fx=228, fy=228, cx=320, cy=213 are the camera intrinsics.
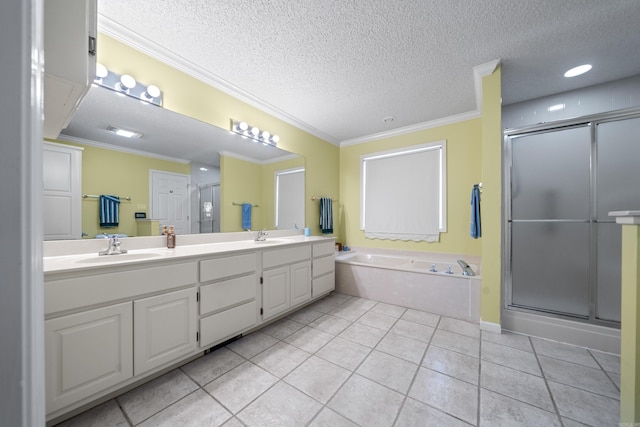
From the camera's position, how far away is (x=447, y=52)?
189 centimetres

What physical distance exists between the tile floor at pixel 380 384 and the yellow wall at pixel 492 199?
35cm

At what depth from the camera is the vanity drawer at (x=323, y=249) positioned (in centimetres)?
273

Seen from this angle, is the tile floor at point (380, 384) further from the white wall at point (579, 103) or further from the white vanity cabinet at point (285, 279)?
the white wall at point (579, 103)

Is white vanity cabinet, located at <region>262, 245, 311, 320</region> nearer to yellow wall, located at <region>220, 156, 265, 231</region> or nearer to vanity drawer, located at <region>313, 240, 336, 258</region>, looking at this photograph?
vanity drawer, located at <region>313, 240, 336, 258</region>

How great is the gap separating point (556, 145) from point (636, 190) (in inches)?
26.1

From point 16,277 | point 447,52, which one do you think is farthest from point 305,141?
point 16,277

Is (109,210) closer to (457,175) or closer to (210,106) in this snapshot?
(210,106)

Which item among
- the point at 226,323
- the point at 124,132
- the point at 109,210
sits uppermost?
the point at 124,132

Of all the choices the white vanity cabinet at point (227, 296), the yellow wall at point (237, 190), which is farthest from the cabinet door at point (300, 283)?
the yellow wall at point (237, 190)

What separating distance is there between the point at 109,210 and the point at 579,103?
446 centimetres

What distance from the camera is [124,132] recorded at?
177cm

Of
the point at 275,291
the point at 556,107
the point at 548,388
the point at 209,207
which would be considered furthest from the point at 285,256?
the point at 556,107

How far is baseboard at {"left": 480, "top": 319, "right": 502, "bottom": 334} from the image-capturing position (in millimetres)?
2080

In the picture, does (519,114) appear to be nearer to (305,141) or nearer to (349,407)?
(305,141)
